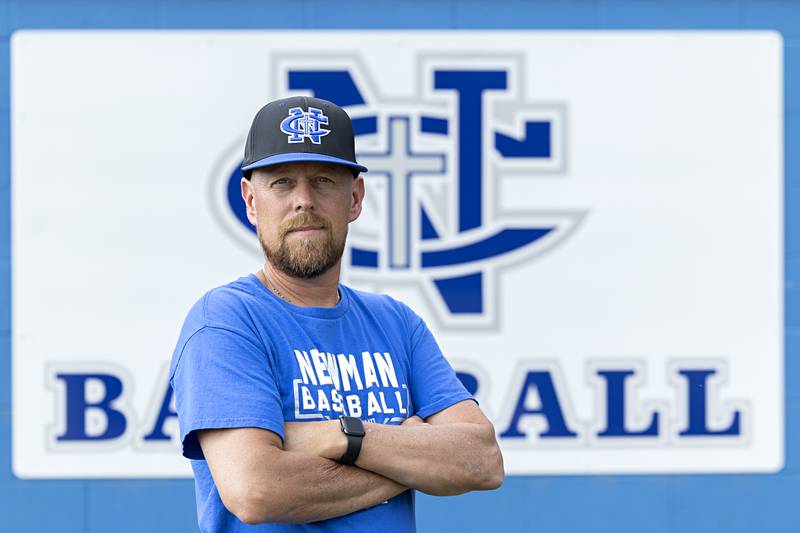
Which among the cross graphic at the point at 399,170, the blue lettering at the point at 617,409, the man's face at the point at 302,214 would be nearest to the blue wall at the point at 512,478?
the blue lettering at the point at 617,409

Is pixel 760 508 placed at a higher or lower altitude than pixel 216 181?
lower

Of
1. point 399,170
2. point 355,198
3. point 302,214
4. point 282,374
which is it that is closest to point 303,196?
point 302,214

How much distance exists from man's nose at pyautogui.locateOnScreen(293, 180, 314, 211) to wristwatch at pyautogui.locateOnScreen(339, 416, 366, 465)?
0.34 metres

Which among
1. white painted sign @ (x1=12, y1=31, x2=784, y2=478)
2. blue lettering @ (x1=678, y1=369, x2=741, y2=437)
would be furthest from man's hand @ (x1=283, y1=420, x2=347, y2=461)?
blue lettering @ (x1=678, y1=369, x2=741, y2=437)

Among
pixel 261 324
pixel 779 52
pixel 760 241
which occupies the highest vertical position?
pixel 779 52

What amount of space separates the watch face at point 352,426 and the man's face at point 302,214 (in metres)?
0.25

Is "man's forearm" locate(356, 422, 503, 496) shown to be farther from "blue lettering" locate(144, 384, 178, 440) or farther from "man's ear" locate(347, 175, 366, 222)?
"blue lettering" locate(144, 384, 178, 440)

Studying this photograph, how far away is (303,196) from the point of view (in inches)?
57.2

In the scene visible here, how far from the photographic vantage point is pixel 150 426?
2.72 metres

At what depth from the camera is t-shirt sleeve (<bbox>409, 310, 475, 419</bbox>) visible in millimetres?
1568

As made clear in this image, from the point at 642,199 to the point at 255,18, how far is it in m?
1.29

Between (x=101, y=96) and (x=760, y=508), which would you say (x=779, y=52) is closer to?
(x=760, y=508)

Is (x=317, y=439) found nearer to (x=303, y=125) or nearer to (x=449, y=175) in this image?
(x=303, y=125)

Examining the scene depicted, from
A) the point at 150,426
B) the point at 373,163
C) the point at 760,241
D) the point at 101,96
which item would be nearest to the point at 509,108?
the point at 373,163
